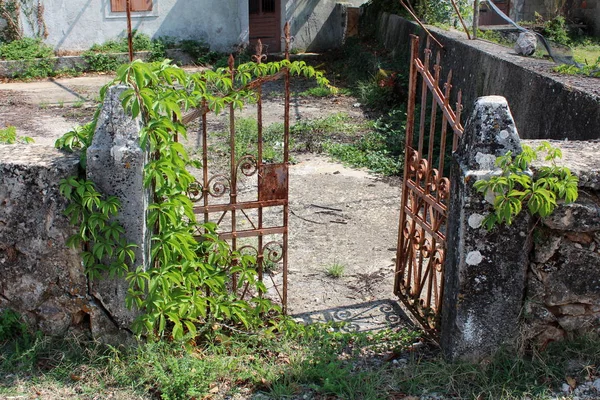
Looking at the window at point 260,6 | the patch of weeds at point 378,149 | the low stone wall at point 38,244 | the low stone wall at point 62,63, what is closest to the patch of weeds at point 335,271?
the low stone wall at point 38,244

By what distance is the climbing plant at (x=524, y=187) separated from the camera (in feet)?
10.9

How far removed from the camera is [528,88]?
6.97m

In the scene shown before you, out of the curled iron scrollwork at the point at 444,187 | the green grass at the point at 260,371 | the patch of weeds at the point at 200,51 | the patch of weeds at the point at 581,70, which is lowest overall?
the green grass at the point at 260,371

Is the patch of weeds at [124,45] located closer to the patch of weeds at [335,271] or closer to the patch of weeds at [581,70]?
the patch of weeds at [581,70]

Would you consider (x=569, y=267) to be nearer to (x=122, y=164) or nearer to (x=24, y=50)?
(x=122, y=164)

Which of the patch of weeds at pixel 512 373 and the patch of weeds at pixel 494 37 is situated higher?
the patch of weeds at pixel 494 37

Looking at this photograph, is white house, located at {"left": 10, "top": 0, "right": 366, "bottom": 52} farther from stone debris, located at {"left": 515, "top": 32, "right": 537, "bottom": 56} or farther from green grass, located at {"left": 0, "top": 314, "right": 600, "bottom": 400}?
green grass, located at {"left": 0, "top": 314, "right": 600, "bottom": 400}

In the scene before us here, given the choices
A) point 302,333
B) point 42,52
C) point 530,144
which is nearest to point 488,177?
point 530,144

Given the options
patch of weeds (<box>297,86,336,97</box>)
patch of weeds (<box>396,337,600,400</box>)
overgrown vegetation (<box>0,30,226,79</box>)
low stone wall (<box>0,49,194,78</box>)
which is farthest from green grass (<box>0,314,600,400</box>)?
overgrown vegetation (<box>0,30,226,79</box>)

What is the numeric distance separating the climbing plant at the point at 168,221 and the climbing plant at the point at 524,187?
153 centimetres

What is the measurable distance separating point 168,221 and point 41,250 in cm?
72

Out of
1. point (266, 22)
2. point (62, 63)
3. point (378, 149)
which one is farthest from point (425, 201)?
point (266, 22)

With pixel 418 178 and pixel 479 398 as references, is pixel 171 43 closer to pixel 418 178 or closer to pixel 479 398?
pixel 418 178

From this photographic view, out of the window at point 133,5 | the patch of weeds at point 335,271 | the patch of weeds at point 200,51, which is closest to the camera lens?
the patch of weeds at point 335,271
